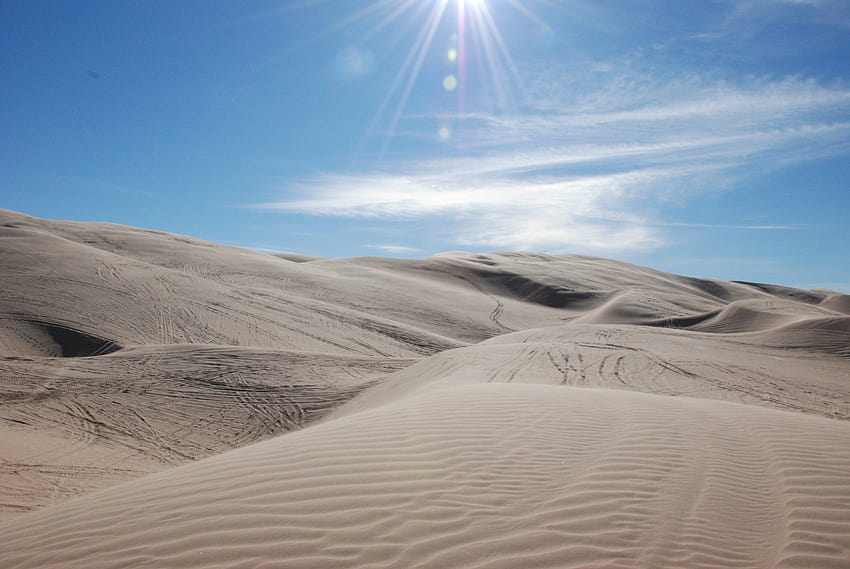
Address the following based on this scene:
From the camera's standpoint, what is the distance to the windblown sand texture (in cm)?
285

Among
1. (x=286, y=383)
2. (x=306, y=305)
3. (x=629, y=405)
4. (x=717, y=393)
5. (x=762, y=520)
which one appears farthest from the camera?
(x=306, y=305)

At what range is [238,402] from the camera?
1031cm

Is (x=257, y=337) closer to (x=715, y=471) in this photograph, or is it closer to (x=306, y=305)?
(x=306, y=305)

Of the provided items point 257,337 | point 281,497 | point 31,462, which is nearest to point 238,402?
point 31,462

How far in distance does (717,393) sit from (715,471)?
6.86m

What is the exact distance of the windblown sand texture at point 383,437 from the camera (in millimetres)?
2846

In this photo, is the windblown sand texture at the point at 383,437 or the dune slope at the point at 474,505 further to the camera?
the windblown sand texture at the point at 383,437

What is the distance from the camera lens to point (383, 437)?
14.9ft

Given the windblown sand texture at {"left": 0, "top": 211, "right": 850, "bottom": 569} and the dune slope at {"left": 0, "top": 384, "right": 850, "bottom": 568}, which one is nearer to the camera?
the dune slope at {"left": 0, "top": 384, "right": 850, "bottom": 568}

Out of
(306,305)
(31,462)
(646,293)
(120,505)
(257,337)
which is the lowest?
(31,462)

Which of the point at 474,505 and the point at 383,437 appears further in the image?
the point at 383,437

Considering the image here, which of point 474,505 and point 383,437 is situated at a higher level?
point 383,437

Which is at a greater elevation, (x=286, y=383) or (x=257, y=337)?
(x=257, y=337)

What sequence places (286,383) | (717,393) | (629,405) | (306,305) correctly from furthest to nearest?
(306,305) < (286,383) < (717,393) < (629,405)
